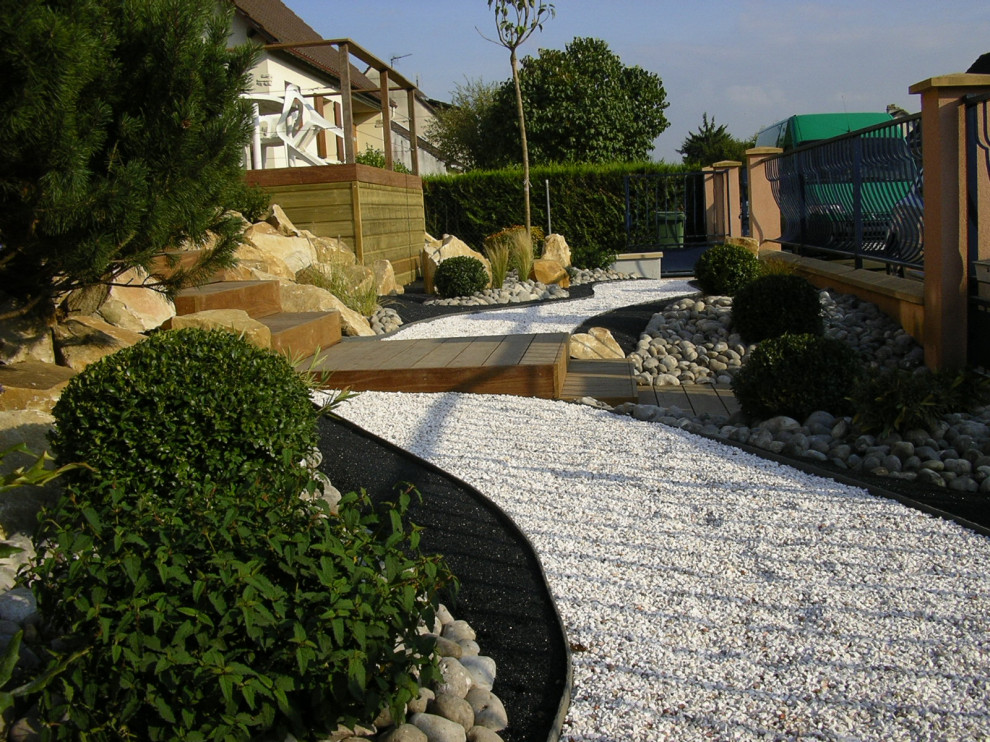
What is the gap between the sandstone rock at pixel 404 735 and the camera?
1965mm

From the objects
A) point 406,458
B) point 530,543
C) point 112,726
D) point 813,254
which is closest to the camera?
point 112,726

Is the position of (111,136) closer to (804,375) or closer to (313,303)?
(804,375)

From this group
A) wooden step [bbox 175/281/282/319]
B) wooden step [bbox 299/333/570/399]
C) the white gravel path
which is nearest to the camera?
wooden step [bbox 299/333/570/399]

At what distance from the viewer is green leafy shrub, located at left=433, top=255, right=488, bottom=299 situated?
36.1 ft

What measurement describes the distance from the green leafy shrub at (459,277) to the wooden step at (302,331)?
4021 mm

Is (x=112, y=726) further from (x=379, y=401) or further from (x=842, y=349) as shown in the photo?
(x=842, y=349)

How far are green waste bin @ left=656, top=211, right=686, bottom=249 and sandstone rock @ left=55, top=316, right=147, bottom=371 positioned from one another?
14.2 m

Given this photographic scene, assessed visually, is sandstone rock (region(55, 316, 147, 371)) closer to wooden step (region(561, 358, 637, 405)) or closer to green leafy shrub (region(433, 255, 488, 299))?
wooden step (region(561, 358, 637, 405))

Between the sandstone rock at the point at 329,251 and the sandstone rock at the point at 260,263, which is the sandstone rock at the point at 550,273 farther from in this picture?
the sandstone rock at the point at 260,263

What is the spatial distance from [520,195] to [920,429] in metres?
14.8

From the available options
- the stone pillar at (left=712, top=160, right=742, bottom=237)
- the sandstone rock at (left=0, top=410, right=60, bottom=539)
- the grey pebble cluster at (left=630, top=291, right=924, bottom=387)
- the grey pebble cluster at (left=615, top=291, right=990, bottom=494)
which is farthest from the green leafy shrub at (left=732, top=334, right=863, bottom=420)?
the stone pillar at (left=712, top=160, right=742, bottom=237)

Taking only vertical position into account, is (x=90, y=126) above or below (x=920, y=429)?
above

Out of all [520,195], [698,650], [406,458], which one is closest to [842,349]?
[406,458]

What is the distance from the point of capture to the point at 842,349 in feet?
16.2
